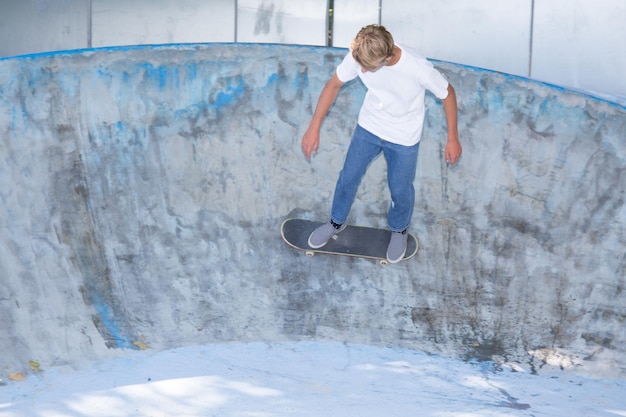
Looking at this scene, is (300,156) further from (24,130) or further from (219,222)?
(24,130)

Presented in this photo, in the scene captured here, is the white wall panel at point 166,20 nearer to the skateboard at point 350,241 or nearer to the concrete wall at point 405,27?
the concrete wall at point 405,27

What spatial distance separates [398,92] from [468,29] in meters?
4.91

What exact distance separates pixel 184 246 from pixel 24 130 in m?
1.43

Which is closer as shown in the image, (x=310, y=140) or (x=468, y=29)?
(x=310, y=140)

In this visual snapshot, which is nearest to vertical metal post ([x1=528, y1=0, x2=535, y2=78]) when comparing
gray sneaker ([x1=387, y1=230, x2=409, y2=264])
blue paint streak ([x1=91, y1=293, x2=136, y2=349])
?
gray sneaker ([x1=387, y1=230, x2=409, y2=264])

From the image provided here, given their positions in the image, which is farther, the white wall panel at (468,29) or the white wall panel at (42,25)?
the white wall panel at (42,25)

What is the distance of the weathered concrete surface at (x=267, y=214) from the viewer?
465 cm

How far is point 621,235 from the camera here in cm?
458

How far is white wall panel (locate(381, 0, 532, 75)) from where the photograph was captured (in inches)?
325

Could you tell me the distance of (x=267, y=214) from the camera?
16.5ft

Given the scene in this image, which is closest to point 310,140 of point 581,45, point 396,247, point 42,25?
point 396,247

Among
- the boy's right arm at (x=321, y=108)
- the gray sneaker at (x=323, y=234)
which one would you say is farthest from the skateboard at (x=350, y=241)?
the boy's right arm at (x=321, y=108)

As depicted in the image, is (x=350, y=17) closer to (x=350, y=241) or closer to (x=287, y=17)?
(x=287, y=17)

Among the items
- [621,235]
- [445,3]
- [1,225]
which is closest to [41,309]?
[1,225]
